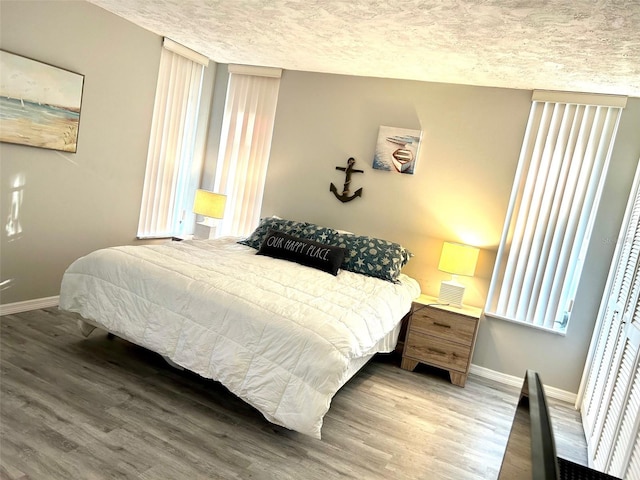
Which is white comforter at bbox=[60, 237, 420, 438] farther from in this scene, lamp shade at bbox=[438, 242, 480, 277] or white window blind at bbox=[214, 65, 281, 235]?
white window blind at bbox=[214, 65, 281, 235]

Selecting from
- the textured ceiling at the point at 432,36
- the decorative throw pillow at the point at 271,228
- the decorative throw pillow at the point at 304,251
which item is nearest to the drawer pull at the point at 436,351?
the decorative throw pillow at the point at 304,251

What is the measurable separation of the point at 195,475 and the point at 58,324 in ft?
6.41

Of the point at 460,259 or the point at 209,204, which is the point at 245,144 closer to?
the point at 209,204

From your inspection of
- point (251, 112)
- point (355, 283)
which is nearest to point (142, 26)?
point (251, 112)

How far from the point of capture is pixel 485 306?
3879 mm

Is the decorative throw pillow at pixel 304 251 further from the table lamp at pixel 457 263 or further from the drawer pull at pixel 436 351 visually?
the drawer pull at pixel 436 351

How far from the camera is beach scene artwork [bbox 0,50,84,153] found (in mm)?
2953

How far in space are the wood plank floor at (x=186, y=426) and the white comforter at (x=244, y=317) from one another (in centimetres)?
22

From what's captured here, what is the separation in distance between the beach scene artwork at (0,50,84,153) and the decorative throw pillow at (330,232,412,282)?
2258mm

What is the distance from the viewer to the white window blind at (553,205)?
3551 millimetres

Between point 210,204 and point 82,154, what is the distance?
1228mm

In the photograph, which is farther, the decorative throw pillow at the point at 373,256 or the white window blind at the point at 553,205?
the decorative throw pillow at the point at 373,256

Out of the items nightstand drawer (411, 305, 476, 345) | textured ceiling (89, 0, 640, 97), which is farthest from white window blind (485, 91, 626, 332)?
nightstand drawer (411, 305, 476, 345)

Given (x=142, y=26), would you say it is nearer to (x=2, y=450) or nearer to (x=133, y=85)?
(x=133, y=85)
